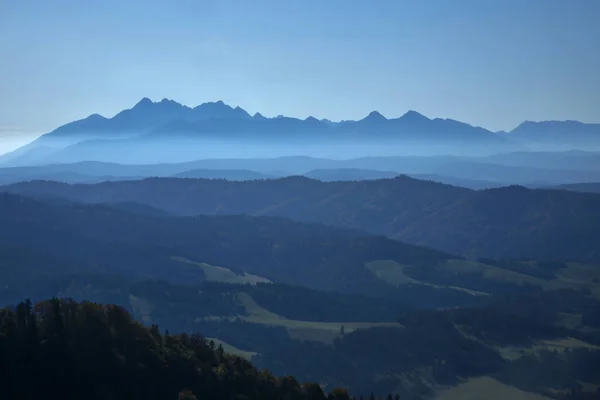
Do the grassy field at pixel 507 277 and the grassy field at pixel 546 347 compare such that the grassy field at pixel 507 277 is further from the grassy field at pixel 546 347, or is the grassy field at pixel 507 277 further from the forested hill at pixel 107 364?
the forested hill at pixel 107 364

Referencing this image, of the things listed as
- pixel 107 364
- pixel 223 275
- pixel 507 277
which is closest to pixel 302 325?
pixel 223 275

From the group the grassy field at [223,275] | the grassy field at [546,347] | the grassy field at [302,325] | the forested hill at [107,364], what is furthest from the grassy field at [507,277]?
the forested hill at [107,364]

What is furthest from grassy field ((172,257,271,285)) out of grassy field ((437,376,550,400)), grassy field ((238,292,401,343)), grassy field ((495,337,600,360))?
grassy field ((437,376,550,400))

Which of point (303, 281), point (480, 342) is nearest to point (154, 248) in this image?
point (303, 281)

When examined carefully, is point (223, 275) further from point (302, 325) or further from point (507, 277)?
point (507, 277)

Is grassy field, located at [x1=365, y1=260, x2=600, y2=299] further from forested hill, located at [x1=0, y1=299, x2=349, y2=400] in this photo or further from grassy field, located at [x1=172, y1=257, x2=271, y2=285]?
forested hill, located at [x1=0, y1=299, x2=349, y2=400]

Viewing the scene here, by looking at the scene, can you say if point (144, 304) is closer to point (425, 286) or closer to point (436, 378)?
point (436, 378)
